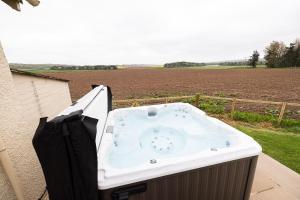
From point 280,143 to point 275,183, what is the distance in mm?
1401

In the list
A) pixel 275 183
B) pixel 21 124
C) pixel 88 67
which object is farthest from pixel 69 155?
pixel 88 67

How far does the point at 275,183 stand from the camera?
2.21 meters

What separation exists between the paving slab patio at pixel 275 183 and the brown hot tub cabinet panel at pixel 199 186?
39 cm

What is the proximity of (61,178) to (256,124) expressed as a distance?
4.84 metres

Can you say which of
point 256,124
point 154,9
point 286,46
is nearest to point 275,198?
point 256,124

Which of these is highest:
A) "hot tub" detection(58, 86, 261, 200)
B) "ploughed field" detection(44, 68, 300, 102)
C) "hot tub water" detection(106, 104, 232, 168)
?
"hot tub" detection(58, 86, 261, 200)

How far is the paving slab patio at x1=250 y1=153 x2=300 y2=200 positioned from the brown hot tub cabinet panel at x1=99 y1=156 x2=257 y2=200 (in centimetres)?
39

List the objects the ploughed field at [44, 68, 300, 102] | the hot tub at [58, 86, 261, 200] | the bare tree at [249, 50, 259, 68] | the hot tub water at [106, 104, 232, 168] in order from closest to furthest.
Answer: the hot tub at [58, 86, 261, 200] < the hot tub water at [106, 104, 232, 168] < the ploughed field at [44, 68, 300, 102] < the bare tree at [249, 50, 259, 68]

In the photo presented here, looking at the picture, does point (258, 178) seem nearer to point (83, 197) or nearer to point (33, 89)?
point (83, 197)

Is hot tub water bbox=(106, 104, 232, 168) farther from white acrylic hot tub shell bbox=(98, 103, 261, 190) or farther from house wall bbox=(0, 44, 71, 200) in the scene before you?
house wall bbox=(0, 44, 71, 200)

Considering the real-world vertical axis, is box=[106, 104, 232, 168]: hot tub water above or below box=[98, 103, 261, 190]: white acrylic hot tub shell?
below

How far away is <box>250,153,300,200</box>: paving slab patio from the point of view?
79.9 inches

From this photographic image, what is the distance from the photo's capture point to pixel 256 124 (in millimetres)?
4422

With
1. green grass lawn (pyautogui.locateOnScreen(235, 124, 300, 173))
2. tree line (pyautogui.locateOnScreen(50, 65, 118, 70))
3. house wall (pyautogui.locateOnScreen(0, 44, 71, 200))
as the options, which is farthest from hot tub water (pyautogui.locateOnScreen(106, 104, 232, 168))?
tree line (pyautogui.locateOnScreen(50, 65, 118, 70))
